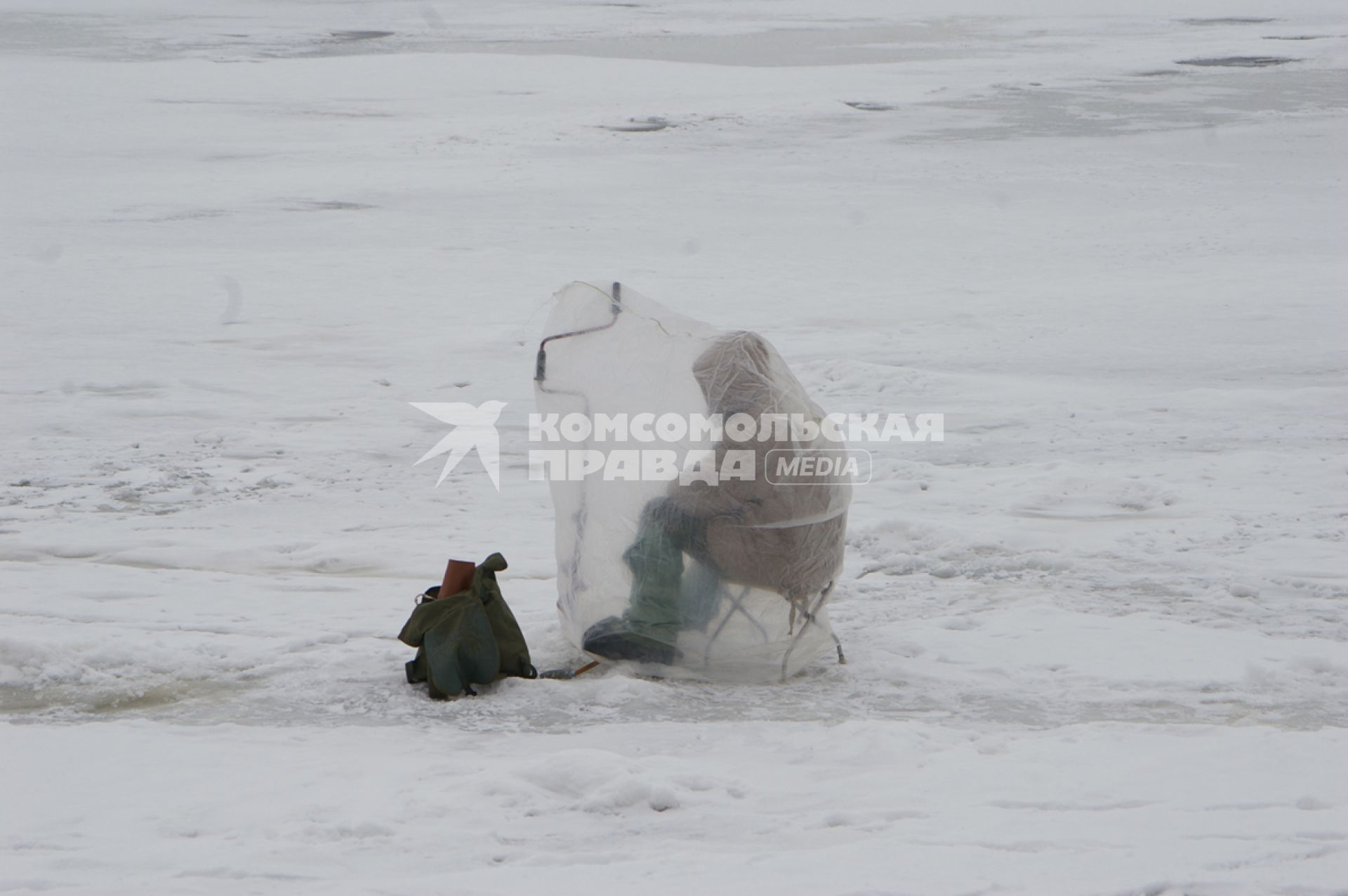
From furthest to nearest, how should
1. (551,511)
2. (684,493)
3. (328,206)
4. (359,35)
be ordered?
1. (359,35)
2. (328,206)
3. (551,511)
4. (684,493)

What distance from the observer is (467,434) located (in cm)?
582

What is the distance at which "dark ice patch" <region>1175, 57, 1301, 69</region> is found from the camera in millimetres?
19300

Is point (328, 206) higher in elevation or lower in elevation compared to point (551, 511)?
higher

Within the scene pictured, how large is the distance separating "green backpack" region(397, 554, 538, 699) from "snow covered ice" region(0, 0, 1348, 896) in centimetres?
10

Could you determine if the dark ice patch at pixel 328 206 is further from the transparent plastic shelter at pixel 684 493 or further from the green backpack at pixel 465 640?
the green backpack at pixel 465 640

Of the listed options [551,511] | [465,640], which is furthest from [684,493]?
[551,511]

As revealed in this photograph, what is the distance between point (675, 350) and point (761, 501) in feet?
1.47

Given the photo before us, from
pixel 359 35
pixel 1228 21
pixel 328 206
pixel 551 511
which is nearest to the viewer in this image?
pixel 551 511

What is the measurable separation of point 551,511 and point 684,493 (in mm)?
1695

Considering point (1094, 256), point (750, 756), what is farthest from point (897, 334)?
point (750, 756)

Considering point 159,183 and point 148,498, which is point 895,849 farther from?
point 159,183

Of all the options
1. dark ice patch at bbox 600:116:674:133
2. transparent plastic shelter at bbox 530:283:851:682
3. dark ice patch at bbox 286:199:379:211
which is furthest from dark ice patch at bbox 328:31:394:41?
transparent plastic shelter at bbox 530:283:851:682

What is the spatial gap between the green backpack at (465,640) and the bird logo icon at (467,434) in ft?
5.78

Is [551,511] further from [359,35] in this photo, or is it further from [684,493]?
[359,35]
